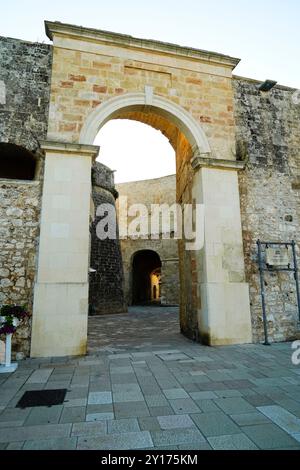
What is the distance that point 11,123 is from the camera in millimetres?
4898

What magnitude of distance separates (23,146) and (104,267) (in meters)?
8.79

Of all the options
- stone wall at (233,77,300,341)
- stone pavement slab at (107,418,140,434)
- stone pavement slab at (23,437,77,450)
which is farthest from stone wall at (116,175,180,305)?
stone pavement slab at (23,437,77,450)

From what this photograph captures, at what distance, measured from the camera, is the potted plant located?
3693 millimetres

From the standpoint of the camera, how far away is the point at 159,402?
2.62m

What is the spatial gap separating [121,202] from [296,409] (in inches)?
772

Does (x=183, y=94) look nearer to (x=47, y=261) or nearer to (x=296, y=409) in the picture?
(x=47, y=261)

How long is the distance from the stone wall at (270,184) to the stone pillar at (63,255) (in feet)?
10.3

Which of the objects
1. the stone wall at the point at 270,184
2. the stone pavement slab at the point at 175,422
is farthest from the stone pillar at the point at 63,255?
the stone wall at the point at 270,184

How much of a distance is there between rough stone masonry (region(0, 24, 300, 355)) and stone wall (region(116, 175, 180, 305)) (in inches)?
465

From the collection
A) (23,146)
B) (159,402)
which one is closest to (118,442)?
(159,402)

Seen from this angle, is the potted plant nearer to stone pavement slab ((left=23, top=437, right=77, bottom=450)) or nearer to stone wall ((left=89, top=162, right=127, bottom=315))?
stone pavement slab ((left=23, top=437, right=77, bottom=450))

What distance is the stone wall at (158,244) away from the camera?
17.6 meters

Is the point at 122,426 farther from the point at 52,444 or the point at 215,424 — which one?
the point at 215,424

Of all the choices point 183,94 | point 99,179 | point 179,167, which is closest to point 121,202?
point 99,179
